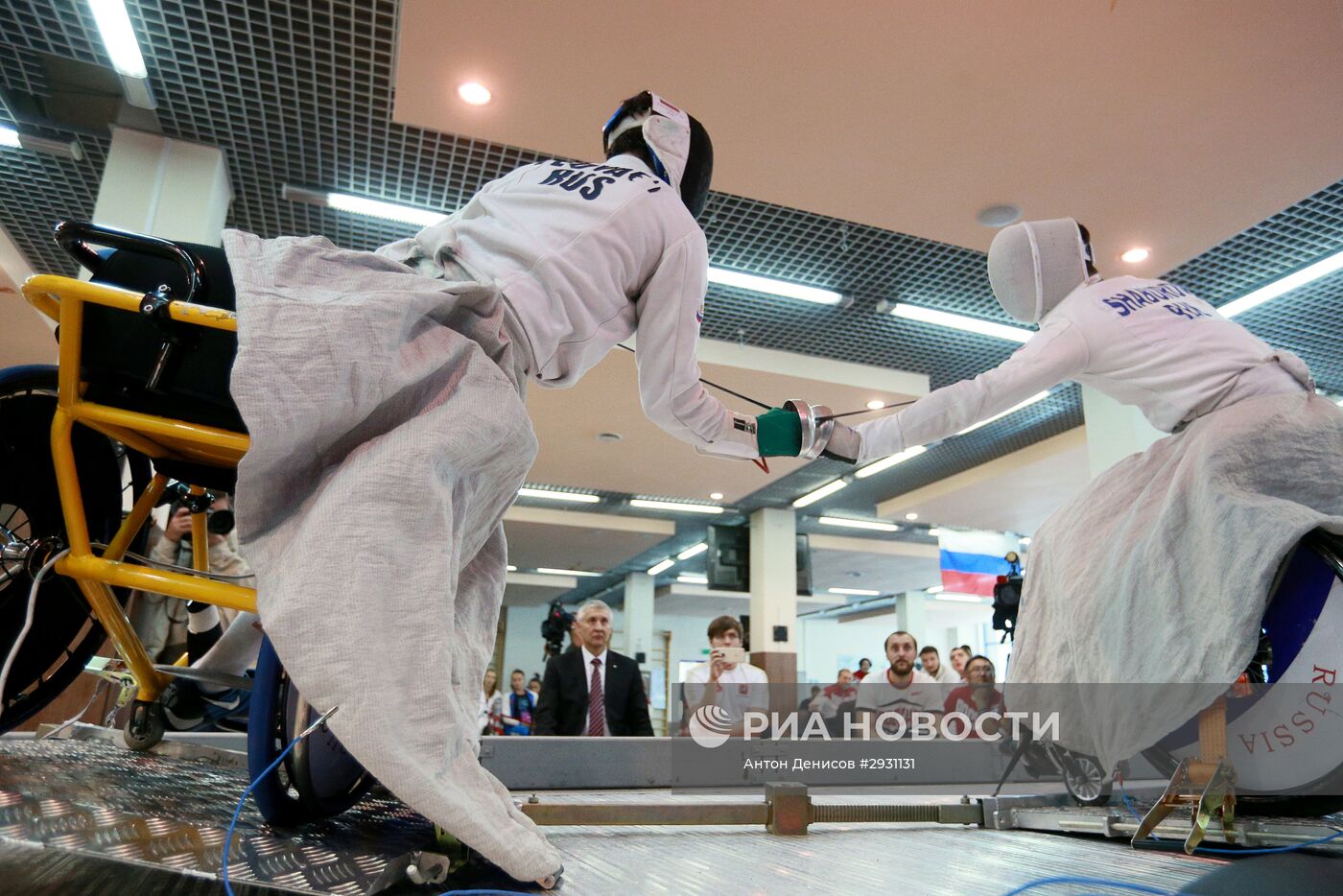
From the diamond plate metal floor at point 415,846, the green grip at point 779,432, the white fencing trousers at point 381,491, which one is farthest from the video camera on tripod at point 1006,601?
the white fencing trousers at point 381,491

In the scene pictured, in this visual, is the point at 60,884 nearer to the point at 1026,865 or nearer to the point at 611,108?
the point at 1026,865

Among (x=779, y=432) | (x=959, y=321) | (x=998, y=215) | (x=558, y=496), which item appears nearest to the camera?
(x=779, y=432)

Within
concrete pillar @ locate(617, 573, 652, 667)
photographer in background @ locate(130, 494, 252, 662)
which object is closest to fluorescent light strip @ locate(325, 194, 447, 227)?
photographer in background @ locate(130, 494, 252, 662)

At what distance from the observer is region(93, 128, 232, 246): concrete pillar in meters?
4.31

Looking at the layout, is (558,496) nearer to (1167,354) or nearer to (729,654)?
(729,654)

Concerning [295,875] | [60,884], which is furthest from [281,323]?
[60,884]

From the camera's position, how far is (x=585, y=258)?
4.25 ft

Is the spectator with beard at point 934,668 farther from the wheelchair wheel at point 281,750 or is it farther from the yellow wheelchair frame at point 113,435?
the yellow wheelchair frame at point 113,435

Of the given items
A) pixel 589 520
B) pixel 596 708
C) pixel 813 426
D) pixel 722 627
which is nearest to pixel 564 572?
pixel 589 520

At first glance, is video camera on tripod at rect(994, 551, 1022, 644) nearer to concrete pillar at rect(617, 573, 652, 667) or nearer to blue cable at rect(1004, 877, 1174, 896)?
blue cable at rect(1004, 877, 1174, 896)

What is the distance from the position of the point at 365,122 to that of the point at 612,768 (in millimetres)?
3450

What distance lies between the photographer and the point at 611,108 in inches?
153

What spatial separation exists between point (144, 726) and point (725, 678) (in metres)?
3.45

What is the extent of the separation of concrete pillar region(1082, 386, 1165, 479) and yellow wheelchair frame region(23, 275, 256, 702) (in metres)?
5.97
